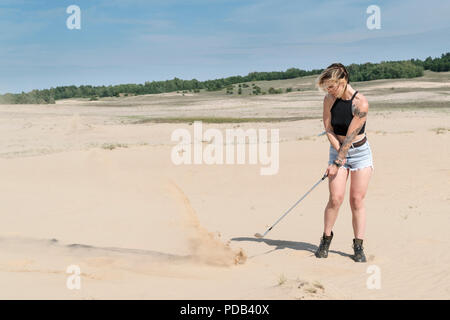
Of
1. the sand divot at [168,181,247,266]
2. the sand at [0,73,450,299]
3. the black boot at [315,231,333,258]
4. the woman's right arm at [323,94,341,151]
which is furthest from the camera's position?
the black boot at [315,231,333,258]

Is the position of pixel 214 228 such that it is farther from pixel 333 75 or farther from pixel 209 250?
pixel 333 75

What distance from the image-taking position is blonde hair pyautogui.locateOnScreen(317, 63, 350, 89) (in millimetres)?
5219

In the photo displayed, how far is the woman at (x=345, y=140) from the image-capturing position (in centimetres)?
527

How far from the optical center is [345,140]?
5.35 metres

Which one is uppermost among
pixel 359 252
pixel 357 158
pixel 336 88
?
pixel 336 88

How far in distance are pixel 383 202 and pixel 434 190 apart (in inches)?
51.3

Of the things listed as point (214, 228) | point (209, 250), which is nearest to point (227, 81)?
point (214, 228)

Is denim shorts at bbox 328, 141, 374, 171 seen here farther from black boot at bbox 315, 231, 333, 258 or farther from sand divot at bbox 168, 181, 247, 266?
sand divot at bbox 168, 181, 247, 266

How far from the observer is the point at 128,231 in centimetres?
678

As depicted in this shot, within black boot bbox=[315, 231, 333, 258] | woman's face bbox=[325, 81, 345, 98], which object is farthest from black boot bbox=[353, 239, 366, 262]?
woman's face bbox=[325, 81, 345, 98]

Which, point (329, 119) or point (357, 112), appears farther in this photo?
point (329, 119)

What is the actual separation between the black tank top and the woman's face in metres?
0.09

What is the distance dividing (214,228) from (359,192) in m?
2.95

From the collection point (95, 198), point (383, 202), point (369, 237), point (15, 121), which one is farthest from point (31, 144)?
point (369, 237)
